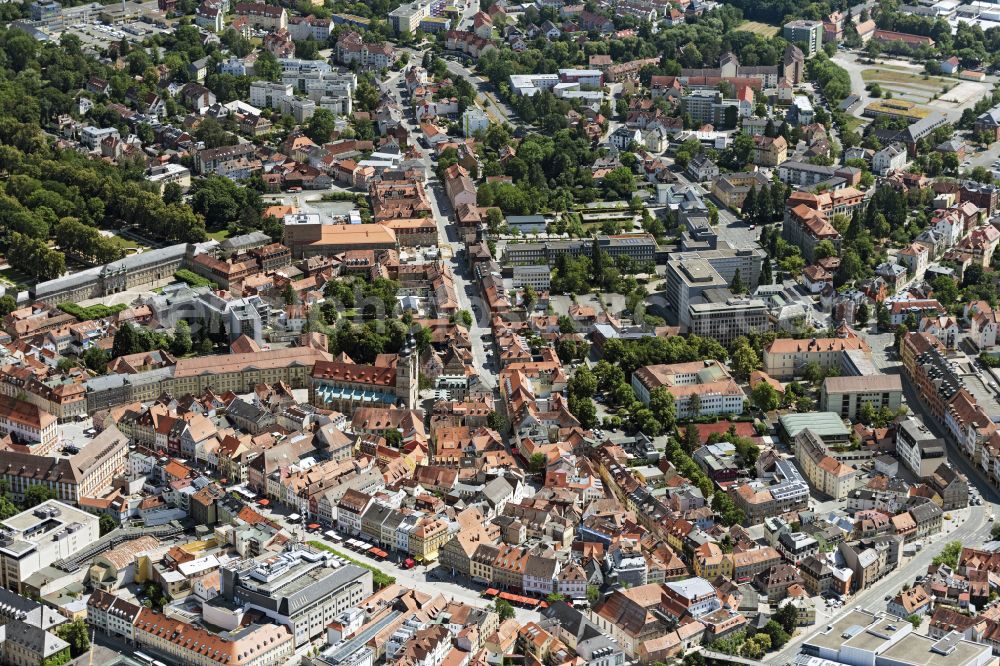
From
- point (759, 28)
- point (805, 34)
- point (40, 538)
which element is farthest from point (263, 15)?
point (40, 538)

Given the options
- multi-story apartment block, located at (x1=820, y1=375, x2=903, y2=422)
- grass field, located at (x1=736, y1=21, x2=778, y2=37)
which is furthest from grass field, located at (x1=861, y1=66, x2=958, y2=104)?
multi-story apartment block, located at (x1=820, y1=375, x2=903, y2=422)

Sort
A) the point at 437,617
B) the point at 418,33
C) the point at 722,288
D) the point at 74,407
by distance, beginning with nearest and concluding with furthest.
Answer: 1. the point at 437,617
2. the point at 74,407
3. the point at 722,288
4. the point at 418,33

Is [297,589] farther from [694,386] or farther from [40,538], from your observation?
[694,386]

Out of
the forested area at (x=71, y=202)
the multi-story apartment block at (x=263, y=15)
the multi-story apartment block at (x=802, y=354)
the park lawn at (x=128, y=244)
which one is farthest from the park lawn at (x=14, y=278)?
the multi-story apartment block at (x=263, y=15)

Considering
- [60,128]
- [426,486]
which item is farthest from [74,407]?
[60,128]

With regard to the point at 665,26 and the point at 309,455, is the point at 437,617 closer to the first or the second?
the point at 309,455
